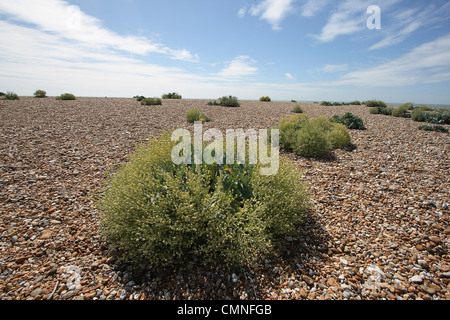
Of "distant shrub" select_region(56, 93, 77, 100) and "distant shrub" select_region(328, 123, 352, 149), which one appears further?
"distant shrub" select_region(56, 93, 77, 100)

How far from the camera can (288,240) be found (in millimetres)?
3191

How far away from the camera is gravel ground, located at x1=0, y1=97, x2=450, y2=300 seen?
7.95ft

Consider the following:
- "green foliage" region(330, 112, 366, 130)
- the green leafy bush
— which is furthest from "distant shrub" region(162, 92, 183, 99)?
the green leafy bush

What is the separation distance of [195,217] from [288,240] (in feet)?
5.14

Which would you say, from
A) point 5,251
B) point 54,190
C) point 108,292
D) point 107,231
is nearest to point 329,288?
point 108,292

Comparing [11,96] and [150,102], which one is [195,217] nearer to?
[150,102]

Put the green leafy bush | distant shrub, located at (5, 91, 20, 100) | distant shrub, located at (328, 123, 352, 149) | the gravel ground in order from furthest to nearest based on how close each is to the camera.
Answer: distant shrub, located at (5, 91, 20, 100) → distant shrub, located at (328, 123, 352, 149) → the green leafy bush → the gravel ground

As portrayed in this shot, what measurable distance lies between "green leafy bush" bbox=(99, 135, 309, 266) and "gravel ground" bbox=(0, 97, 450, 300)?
0.77ft

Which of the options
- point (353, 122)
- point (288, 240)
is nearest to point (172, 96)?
point (353, 122)

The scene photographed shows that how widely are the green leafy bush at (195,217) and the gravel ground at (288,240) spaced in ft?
0.77

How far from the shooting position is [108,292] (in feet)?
7.74

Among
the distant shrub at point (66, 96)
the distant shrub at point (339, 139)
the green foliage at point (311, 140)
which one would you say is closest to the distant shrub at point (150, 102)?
the distant shrub at point (66, 96)

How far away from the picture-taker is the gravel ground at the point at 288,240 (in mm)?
2424

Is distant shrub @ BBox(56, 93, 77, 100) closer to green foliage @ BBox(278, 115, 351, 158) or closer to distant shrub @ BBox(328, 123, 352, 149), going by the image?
green foliage @ BBox(278, 115, 351, 158)
